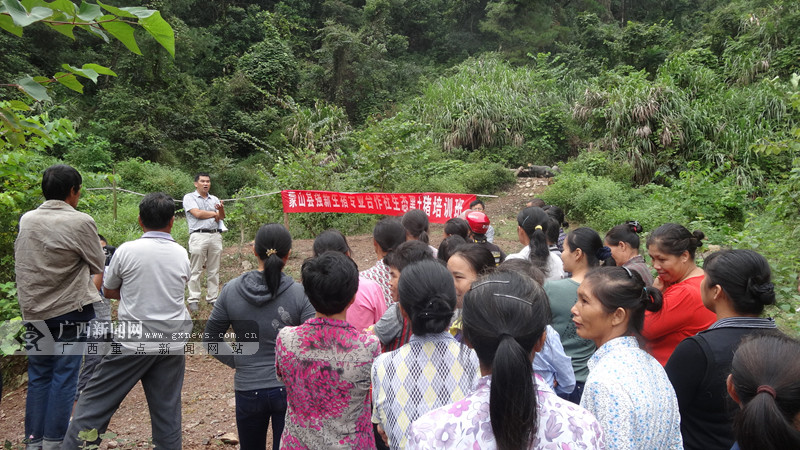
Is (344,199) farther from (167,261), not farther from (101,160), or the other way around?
(101,160)

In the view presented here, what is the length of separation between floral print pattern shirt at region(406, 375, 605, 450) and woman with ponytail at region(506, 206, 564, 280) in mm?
1912

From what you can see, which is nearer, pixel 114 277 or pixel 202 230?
pixel 114 277

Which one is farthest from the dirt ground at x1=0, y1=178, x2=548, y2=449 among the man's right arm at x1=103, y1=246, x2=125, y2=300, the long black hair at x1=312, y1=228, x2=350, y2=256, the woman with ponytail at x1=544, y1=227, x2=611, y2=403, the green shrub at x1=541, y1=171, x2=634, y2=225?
the green shrub at x1=541, y1=171, x2=634, y2=225

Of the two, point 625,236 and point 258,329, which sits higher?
point 625,236

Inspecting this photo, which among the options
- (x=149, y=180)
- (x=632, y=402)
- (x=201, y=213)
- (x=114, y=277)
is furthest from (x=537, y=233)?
(x=149, y=180)

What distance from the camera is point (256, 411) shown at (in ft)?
7.45

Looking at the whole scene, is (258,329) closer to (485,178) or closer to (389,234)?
(389,234)

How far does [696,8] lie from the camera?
22.2 m

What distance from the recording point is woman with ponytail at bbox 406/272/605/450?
112 cm

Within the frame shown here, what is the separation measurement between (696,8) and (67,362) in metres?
26.3

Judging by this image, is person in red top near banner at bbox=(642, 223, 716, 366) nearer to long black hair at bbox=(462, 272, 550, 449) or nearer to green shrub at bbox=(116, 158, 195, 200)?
long black hair at bbox=(462, 272, 550, 449)

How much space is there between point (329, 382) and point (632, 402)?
936 mm

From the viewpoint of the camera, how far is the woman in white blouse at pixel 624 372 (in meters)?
1.39

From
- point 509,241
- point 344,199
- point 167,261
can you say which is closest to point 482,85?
point 509,241
